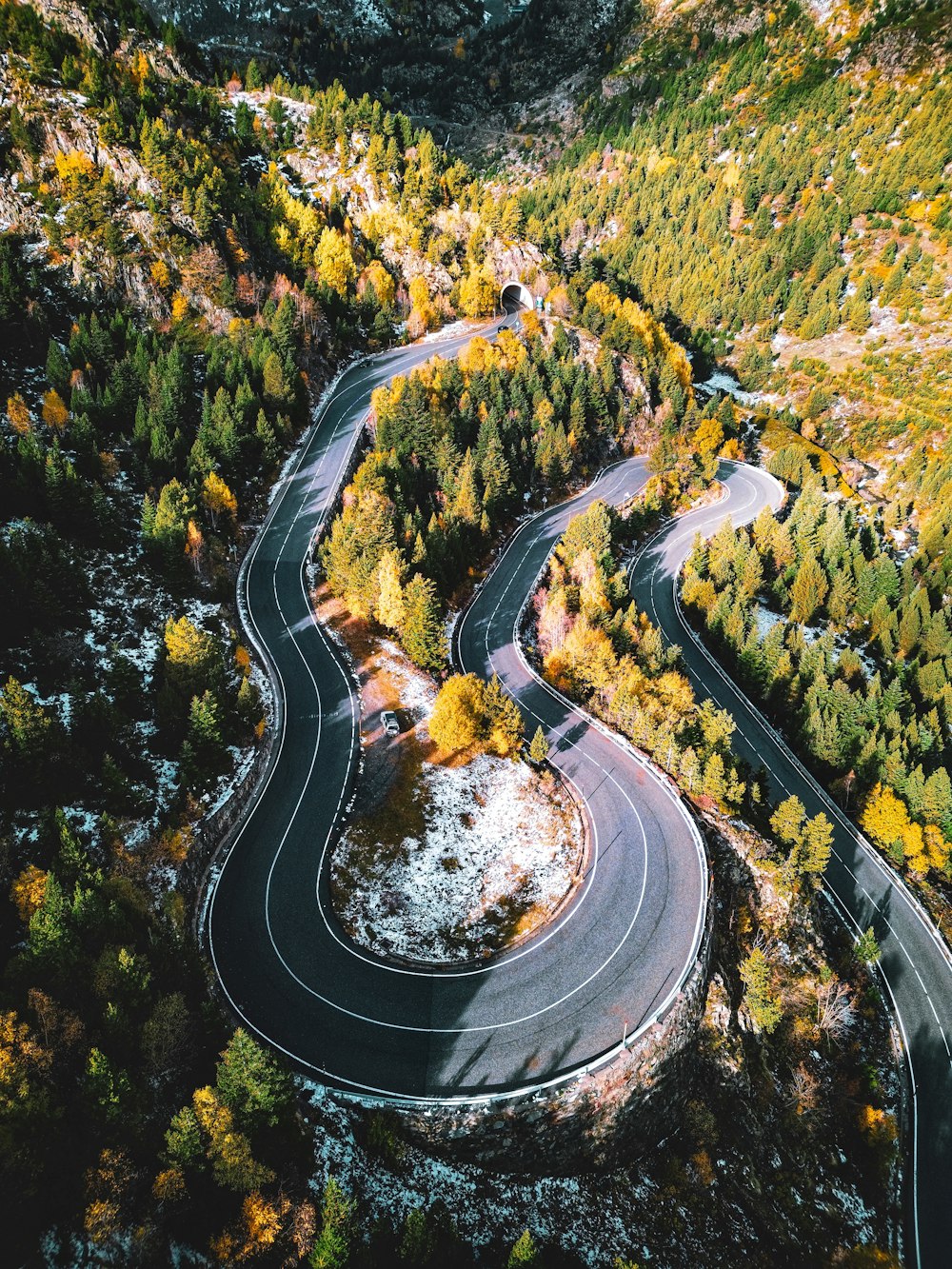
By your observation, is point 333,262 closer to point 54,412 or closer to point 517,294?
point 517,294

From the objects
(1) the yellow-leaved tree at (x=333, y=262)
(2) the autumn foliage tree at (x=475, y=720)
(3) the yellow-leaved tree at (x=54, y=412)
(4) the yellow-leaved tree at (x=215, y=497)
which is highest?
(1) the yellow-leaved tree at (x=333, y=262)

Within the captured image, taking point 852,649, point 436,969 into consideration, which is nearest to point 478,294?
point 852,649

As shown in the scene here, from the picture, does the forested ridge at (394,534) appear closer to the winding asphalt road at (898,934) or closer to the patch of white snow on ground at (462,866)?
the winding asphalt road at (898,934)

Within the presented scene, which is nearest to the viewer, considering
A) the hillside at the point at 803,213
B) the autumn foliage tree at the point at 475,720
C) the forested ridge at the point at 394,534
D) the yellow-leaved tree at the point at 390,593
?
the forested ridge at the point at 394,534

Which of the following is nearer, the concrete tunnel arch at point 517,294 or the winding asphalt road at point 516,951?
the winding asphalt road at point 516,951

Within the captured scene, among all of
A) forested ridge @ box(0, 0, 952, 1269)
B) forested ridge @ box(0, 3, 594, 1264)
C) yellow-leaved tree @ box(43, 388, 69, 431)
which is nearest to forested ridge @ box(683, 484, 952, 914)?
forested ridge @ box(0, 0, 952, 1269)

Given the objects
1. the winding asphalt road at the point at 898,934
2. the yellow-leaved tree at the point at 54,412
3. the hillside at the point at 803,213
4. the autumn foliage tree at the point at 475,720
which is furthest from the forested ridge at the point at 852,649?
the yellow-leaved tree at the point at 54,412
